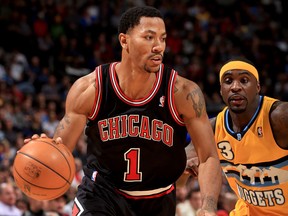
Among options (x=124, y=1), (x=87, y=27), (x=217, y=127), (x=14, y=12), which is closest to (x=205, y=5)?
(x=124, y=1)

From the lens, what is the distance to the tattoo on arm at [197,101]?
4.52 metres

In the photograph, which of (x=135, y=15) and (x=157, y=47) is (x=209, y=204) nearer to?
(x=157, y=47)

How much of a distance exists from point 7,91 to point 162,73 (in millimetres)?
7628

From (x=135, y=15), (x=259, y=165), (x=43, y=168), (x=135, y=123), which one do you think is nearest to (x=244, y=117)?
(x=259, y=165)

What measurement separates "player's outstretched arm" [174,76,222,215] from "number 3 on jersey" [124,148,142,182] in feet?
1.43

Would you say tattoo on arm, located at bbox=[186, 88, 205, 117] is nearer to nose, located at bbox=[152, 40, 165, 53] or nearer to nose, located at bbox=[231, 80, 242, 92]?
nose, located at bbox=[152, 40, 165, 53]

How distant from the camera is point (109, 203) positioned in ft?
15.0

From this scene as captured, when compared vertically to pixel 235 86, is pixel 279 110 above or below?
below

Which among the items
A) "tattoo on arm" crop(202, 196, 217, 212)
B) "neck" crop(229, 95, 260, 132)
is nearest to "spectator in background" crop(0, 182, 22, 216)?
"neck" crop(229, 95, 260, 132)

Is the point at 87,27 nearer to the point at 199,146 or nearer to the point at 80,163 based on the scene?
the point at 80,163

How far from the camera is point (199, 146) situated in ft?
14.7

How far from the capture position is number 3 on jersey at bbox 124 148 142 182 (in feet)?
15.0

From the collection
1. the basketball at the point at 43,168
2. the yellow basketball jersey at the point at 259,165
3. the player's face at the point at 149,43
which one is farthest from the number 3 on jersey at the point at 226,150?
the basketball at the point at 43,168

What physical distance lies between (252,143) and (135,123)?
3.72ft
